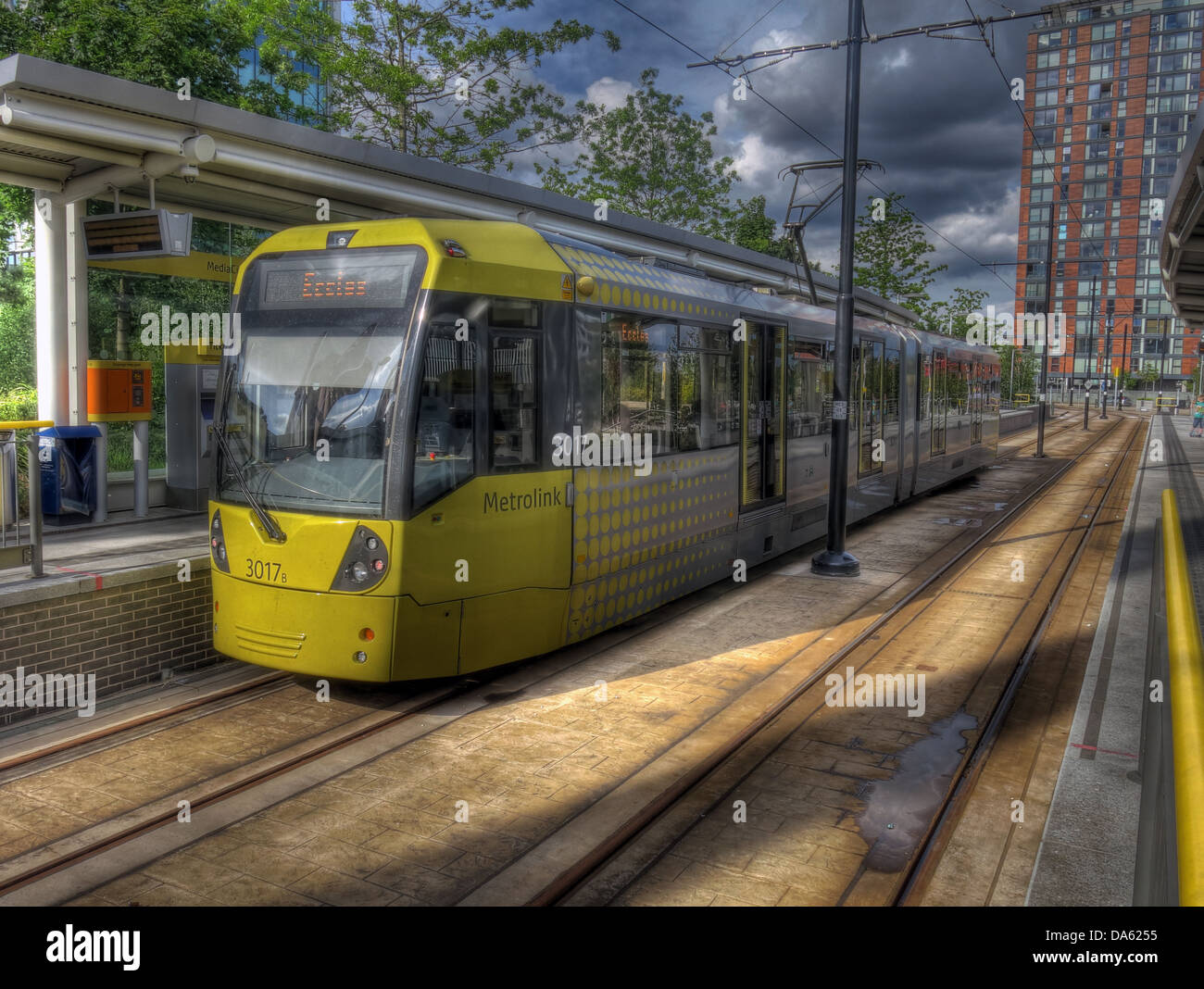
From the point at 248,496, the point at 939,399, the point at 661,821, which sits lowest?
the point at 661,821

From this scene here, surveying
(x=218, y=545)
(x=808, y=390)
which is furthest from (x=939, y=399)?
(x=218, y=545)

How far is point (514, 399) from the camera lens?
7.25m

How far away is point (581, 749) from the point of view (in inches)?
253

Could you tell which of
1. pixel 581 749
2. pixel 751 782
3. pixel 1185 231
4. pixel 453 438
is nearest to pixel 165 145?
pixel 453 438

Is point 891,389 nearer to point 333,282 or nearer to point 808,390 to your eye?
point 808,390

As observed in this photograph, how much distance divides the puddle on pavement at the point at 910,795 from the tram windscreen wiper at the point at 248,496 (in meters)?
4.21

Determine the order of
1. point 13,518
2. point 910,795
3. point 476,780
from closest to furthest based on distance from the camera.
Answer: point 910,795 < point 476,780 < point 13,518

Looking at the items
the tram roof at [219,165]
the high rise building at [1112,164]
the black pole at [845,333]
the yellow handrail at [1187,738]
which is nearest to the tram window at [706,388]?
the tram roof at [219,165]

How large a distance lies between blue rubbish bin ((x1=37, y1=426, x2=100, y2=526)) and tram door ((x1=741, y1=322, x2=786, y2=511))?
7.19 meters

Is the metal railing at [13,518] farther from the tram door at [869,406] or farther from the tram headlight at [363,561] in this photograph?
the tram door at [869,406]

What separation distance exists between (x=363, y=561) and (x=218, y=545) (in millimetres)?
1429

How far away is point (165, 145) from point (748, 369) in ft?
20.5
